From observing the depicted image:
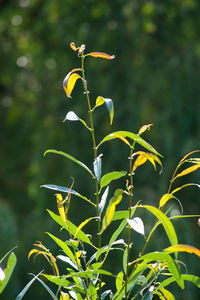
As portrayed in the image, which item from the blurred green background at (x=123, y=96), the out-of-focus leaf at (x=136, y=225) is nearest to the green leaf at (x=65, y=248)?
the out-of-focus leaf at (x=136, y=225)

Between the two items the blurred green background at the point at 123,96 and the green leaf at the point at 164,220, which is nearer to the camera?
the green leaf at the point at 164,220

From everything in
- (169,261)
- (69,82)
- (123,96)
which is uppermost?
(123,96)

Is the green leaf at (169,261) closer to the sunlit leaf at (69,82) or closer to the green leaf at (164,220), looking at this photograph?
the green leaf at (164,220)

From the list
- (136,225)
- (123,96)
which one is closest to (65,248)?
(136,225)

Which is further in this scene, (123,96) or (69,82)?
(123,96)

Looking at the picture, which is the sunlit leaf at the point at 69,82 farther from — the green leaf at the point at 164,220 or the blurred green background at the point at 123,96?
the blurred green background at the point at 123,96

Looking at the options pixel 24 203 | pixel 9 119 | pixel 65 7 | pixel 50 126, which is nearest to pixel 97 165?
pixel 50 126

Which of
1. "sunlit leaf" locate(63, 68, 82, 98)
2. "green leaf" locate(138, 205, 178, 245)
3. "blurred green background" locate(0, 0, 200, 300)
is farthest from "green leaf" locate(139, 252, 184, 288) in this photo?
"blurred green background" locate(0, 0, 200, 300)

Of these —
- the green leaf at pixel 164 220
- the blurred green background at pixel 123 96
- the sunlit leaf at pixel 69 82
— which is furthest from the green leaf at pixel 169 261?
the blurred green background at pixel 123 96

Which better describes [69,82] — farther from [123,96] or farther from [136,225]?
[123,96]

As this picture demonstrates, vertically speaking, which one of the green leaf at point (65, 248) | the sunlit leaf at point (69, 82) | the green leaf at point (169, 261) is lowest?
the green leaf at point (169, 261)

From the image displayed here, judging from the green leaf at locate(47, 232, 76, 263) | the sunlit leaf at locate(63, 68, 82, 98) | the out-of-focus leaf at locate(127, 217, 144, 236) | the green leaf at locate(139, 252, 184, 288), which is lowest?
the green leaf at locate(139, 252, 184, 288)

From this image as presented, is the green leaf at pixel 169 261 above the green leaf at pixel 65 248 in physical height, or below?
below

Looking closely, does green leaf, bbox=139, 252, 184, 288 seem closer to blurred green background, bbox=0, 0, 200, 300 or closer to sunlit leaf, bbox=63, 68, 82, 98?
sunlit leaf, bbox=63, 68, 82, 98
